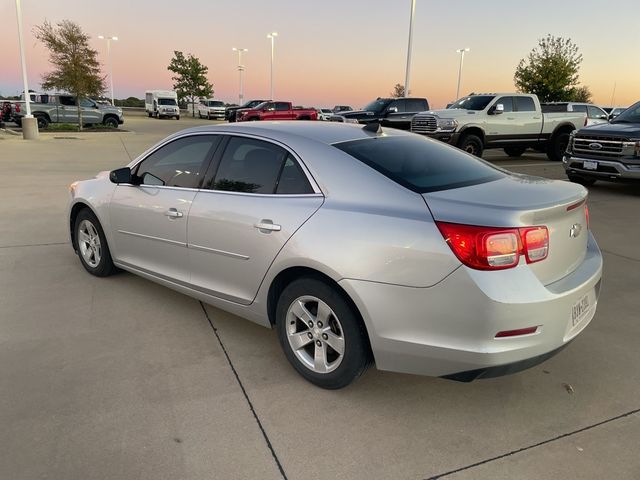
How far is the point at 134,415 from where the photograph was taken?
109 inches

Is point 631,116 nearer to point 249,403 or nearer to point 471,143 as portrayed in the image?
point 471,143

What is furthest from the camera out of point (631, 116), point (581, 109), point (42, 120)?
point (42, 120)

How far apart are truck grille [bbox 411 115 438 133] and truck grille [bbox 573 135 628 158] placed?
163 inches

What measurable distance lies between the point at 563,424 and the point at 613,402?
45 cm

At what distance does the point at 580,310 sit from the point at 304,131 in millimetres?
2029

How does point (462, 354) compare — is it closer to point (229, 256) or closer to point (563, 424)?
point (563, 424)

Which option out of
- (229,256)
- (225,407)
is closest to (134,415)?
(225,407)

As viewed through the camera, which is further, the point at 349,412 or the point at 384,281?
the point at 349,412

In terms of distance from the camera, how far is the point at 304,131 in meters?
3.44

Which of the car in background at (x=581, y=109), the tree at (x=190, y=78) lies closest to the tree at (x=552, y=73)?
the car in background at (x=581, y=109)

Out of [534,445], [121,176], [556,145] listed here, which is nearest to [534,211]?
[534,445]

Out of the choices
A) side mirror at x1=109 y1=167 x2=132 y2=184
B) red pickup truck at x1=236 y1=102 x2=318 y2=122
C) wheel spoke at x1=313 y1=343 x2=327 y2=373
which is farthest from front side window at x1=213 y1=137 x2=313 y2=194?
red pickup truck at x1=236 y1=102 x2=318 y2=122

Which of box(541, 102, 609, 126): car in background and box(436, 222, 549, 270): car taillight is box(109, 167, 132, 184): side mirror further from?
box(541, 102, 609, 126): car in background

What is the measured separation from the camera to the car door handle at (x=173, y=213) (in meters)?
3.76
